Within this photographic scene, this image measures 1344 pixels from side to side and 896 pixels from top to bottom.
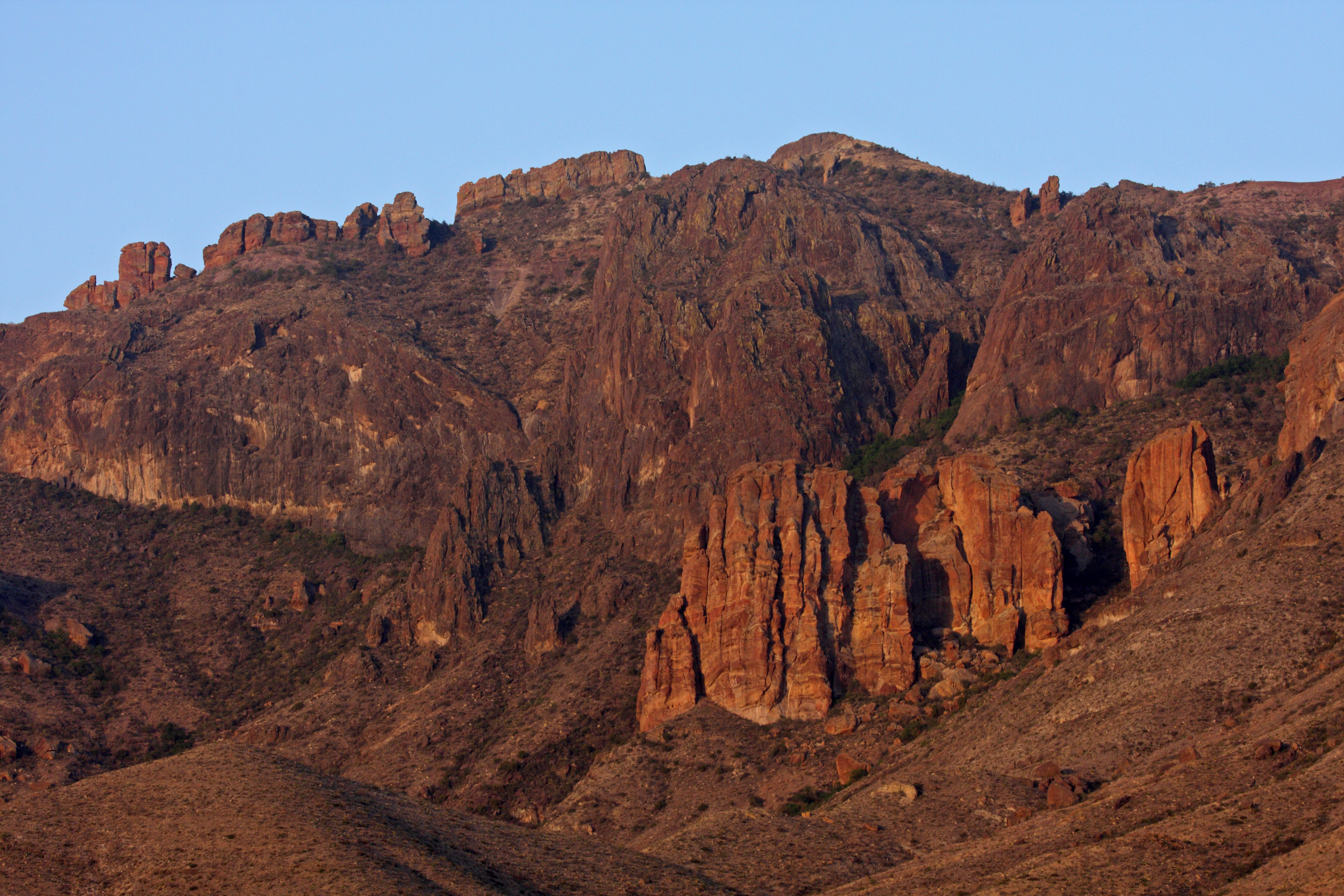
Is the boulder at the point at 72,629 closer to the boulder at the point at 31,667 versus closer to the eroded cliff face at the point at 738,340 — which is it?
the boulder at the point at 31,667

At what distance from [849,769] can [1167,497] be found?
88.6ft

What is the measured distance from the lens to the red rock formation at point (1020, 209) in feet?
631

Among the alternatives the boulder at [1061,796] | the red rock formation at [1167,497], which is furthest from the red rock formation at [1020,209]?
the boulder at [1061,796]

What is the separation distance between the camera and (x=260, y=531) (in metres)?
154

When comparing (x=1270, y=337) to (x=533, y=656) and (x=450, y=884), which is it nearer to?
(x=533, y=656)

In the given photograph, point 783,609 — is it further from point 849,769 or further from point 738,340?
point 738,340

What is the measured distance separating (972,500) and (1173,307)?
35.4 metres

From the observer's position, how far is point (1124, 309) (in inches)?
5221

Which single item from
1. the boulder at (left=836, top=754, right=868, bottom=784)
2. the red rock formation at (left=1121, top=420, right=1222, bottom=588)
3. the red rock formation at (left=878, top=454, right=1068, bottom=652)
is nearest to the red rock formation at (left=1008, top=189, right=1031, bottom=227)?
the red rock formation at (left=878, top=454, right=1068, bottom=652)

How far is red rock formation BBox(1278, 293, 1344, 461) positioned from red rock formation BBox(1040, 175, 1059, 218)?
87.8 m

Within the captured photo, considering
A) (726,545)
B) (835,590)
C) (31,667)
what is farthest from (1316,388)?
(31,667)

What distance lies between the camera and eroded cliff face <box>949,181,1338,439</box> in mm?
129875

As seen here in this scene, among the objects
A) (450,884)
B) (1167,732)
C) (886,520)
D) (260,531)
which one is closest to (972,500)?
(886,520)

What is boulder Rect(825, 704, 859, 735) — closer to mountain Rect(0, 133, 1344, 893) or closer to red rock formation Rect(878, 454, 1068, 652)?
mountain Rect(0, 133, 1344, 893)
